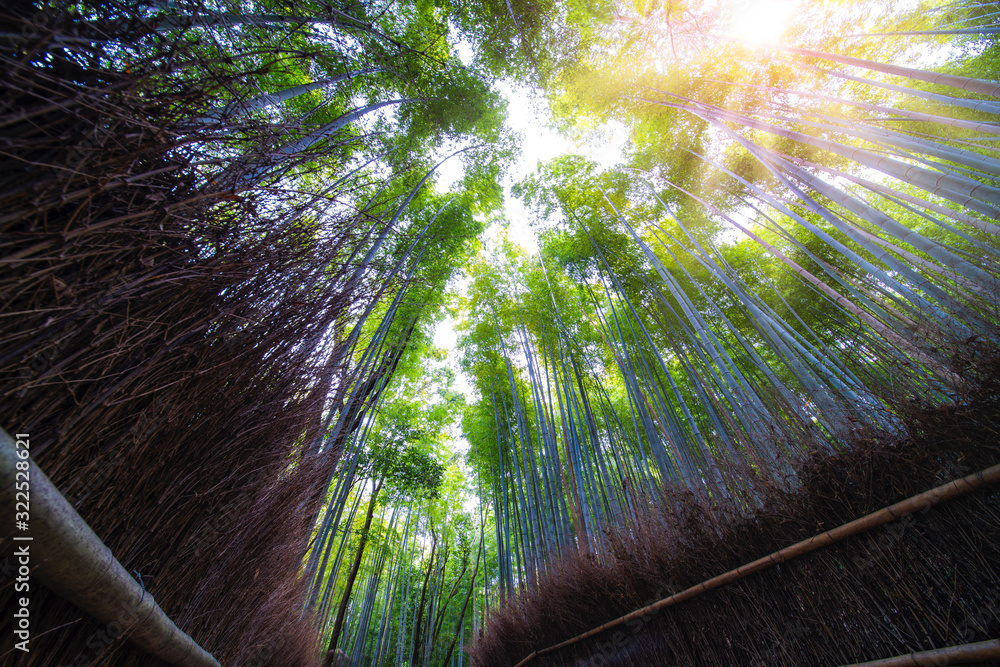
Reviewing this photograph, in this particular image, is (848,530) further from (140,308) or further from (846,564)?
(140,308)

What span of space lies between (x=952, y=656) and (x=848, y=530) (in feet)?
1.30

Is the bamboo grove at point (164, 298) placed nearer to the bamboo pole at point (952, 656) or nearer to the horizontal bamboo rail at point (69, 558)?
the horizontal bamboo rail at point (69, 558)

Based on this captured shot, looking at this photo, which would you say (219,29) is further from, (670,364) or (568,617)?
(670,364)

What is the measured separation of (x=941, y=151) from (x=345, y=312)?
3351mm

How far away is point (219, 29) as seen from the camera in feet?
4.17

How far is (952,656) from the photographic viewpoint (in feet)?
3.70

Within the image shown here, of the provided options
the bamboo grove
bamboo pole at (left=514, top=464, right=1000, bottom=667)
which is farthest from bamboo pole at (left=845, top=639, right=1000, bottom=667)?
the bamboo grove

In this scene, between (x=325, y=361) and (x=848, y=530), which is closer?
(x=848, y=530)

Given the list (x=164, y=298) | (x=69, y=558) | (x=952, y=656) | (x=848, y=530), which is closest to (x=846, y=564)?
(x=848, y=530)

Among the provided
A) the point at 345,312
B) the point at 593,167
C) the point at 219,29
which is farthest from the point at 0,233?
the point at 593,167

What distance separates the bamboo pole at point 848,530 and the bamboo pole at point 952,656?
1.20 feet

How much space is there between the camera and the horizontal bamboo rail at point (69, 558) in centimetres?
58

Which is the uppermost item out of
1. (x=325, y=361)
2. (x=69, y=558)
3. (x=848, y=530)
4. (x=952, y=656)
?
(x=325, y=361)

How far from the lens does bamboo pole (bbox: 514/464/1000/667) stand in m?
1.20
